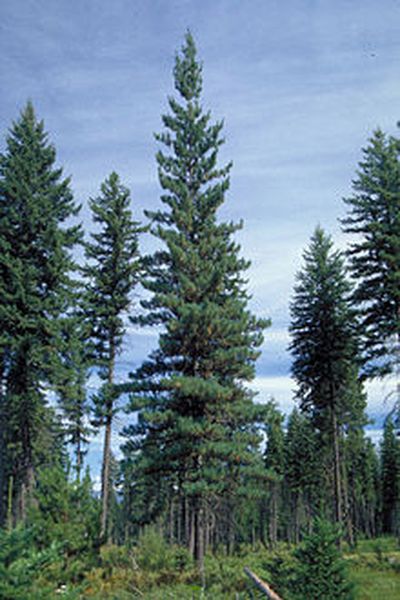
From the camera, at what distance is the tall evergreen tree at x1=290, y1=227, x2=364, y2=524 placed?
2334cm

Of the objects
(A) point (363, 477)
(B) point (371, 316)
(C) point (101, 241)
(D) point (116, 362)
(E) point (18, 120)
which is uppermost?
(E) point (18, 120)

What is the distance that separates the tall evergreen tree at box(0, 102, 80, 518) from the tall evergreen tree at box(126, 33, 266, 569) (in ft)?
12.7

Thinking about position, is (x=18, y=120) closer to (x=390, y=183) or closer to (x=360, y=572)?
Result: (x=390, y=183)

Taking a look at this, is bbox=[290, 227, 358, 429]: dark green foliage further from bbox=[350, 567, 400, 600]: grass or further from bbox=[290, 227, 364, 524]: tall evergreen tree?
bbox=[350, 567, 400, 600]: grass

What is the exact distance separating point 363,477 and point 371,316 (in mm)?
47868

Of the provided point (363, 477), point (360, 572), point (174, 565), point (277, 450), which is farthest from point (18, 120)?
point (363, 477)

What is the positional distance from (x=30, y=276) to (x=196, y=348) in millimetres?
7359

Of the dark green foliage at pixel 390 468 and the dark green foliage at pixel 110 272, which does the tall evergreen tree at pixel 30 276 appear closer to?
the dark green foliage at pixel 110 272

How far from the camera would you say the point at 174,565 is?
15.6 m

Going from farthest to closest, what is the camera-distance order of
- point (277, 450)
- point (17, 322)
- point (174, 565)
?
point (277, 450) < point (17, 322) < point (174, 565)

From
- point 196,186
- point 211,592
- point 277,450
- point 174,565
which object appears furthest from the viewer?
point 277,450

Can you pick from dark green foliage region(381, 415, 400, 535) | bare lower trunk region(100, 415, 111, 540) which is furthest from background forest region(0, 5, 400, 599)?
dark green foliage region(381, 415, 400, 535)

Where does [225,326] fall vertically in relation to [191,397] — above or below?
above

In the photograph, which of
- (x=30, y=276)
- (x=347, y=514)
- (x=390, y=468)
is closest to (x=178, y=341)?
(x=30, y=276)
